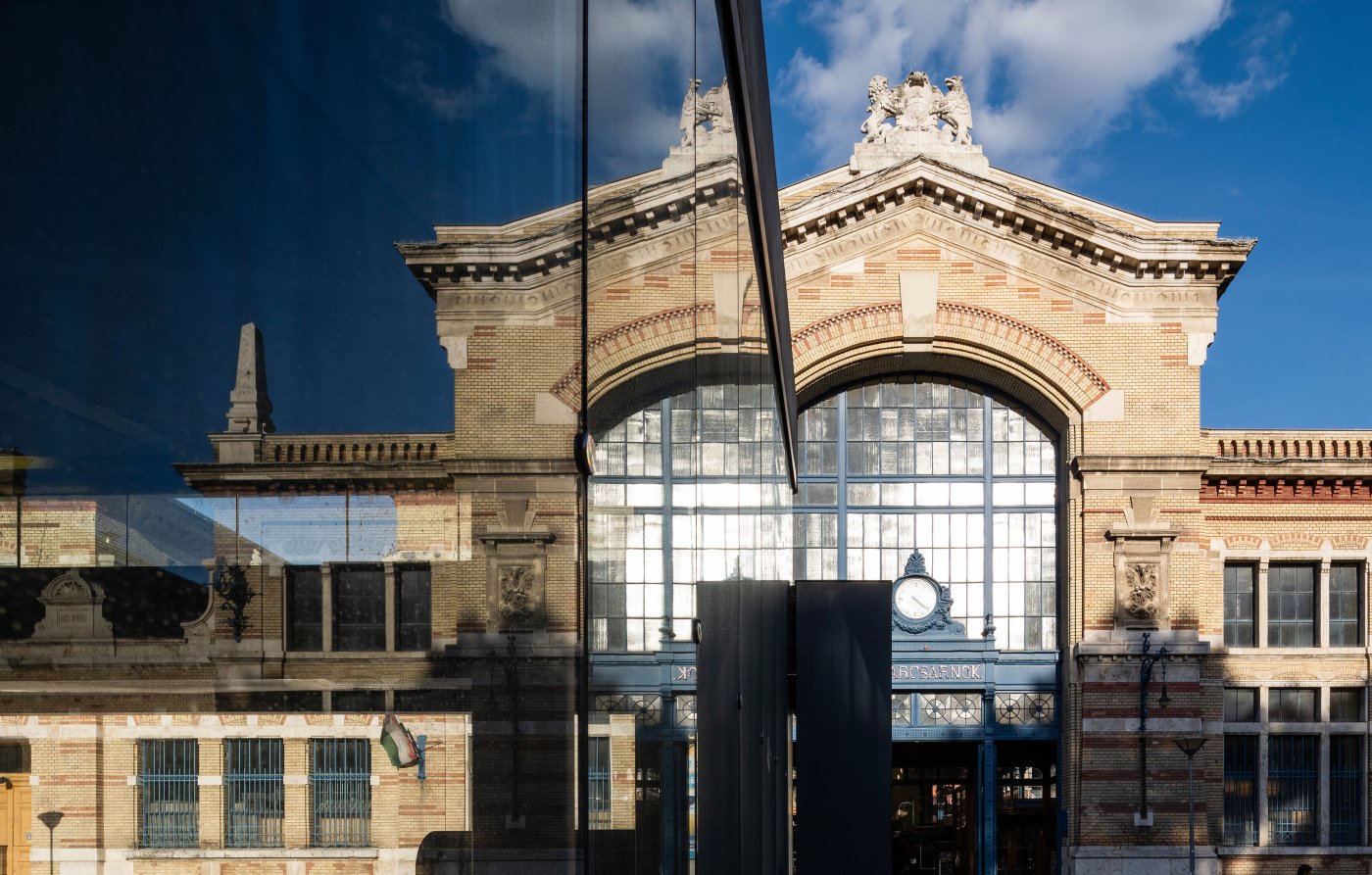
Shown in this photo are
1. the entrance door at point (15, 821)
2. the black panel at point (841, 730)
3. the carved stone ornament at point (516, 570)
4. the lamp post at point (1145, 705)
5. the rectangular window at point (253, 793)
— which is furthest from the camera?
the lamp post at point (1145, 705)

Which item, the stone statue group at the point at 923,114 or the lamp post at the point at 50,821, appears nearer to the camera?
the lamp post at the point at 50,821

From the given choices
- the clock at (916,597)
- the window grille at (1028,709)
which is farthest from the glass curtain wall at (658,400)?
the window grille at (1028,709)

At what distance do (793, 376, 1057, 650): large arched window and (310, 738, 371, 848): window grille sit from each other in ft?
67.3

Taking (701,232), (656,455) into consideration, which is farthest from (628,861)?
(701,232)

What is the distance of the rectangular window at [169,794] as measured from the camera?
43cm

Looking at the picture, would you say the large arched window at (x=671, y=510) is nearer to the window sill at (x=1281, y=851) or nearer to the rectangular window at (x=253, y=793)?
the rectangular window at (x=253, y=793)

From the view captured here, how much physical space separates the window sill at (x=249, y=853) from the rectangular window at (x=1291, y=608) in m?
23.1

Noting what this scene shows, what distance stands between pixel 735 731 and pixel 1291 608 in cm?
2121

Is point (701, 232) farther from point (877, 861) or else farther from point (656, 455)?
point (877, 861)

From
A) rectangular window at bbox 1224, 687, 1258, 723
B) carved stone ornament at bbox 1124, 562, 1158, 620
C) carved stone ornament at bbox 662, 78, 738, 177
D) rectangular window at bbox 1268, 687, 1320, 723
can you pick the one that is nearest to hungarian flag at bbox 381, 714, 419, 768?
carved stone ornament at bbox 662, 78, 738, 177

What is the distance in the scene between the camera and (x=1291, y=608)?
70.0 ft

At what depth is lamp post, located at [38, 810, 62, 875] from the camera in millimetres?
379

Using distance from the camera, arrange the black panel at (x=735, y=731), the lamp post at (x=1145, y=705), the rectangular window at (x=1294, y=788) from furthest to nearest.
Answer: the rectangular window at (x=1294, y=788) < the lamp post at (x=1145, y=705) < the black panel at (x=735, y=731)

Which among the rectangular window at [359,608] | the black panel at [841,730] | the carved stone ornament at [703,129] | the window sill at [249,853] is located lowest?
the black panel at [841,730]
